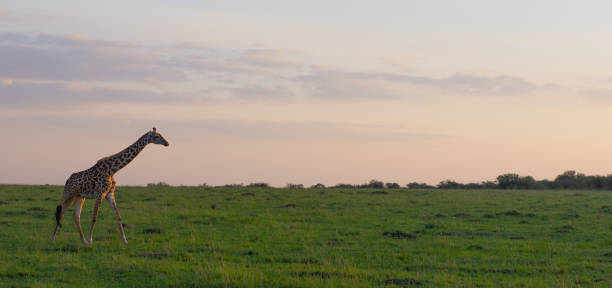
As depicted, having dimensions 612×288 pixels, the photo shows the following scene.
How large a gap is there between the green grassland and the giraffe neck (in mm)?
1916

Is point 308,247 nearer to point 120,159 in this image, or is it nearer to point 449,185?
point 120,159

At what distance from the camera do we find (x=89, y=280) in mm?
11742

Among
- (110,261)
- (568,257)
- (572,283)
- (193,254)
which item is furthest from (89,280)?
(568,257)

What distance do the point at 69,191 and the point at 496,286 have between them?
36.0 feet

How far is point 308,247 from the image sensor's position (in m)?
16.0

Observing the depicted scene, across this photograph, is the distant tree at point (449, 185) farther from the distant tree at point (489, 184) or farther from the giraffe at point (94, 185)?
the giraffe at point (94, 185)

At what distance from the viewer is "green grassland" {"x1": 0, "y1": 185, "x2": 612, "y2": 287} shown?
1210 cm

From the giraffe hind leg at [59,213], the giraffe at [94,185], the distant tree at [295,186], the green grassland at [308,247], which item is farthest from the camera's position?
the distant tree at [295,186]

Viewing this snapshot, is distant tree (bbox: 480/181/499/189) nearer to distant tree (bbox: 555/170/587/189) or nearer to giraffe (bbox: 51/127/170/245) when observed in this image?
distant tree (bbox: 555/170/587/189)

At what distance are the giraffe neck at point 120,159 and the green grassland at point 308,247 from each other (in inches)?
75.4

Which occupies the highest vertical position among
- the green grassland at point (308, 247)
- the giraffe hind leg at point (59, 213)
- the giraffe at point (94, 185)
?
the giraffe at point (94, 185)

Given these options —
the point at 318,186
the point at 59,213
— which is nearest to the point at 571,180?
the point at 318,186

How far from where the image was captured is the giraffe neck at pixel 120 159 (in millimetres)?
16953

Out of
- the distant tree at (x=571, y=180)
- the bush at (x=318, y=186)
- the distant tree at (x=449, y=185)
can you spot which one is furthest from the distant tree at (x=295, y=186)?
the distant tree at (x=571, y=180)
